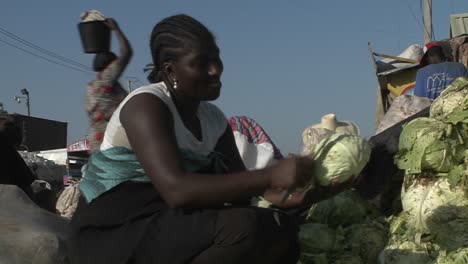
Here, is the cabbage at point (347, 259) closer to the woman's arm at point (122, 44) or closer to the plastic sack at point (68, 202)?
the woman's arm at point (122, 44)

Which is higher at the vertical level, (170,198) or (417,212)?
(170,198)

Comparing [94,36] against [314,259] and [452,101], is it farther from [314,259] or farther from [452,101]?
[452,101]

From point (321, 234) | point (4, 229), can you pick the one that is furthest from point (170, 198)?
point (321, 234)

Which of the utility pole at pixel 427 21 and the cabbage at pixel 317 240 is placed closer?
the cabbage at pixel 317 240

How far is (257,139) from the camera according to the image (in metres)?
4.70

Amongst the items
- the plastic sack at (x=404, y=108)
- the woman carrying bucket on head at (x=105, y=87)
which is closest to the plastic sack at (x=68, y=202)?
the woman carrying bucket on head at (x=105, y=87)

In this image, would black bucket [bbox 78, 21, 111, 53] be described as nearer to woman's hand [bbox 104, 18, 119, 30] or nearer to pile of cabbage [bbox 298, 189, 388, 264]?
woman's hand [bbox 104, 18, 119, 30]

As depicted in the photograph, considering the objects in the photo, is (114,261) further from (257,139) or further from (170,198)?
(257,139)

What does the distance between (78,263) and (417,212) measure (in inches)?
86.0

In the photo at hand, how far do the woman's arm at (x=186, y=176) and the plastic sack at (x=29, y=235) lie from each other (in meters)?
0.94

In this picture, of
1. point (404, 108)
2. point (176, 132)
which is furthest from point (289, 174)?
point (404, 108)

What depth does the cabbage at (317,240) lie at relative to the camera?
12.0 ft

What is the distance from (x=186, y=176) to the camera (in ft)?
6.89

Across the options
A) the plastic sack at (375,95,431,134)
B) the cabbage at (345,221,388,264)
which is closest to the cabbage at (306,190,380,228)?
the cabbage at (345,221,388,264)
